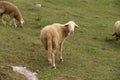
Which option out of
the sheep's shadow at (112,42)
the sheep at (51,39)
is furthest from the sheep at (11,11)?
the sheep at (51,39)

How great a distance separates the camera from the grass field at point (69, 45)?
11586 millimetres

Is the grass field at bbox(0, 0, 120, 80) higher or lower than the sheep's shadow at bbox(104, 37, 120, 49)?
higher

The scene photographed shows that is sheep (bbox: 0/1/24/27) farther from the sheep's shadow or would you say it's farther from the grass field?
the sheep's shadow

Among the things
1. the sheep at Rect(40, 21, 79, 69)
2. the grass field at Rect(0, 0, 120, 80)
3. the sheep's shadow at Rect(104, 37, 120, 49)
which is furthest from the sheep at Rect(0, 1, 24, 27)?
the sheep at Rect(40, 21, 79, 69)

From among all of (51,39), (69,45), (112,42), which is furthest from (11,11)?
(51,39)

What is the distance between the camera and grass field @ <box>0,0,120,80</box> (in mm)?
11586

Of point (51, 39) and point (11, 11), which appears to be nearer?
point (51, 39)

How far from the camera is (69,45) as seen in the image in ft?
48.6

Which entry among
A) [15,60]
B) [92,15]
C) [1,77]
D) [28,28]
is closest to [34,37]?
[28,28]

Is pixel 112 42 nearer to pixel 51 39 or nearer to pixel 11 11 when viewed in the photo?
pixel 11 11

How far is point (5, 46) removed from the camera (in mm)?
12734

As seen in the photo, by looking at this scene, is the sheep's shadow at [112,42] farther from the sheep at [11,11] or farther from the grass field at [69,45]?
the sheep at [11,11]

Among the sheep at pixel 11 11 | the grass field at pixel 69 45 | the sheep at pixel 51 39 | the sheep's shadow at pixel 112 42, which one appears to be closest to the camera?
the sheep at pixel 51 39

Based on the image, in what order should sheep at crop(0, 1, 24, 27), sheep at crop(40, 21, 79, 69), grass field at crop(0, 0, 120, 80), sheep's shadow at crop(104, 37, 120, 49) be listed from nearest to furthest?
1. sheep at crop(40, 21, 79, 69)
2. grass field at crop(0, 0, 120, 80)
3. sheep at crop(0, 1, 24, 27)
4. sheep's shadow at crop(104, 37, 120, 49)
